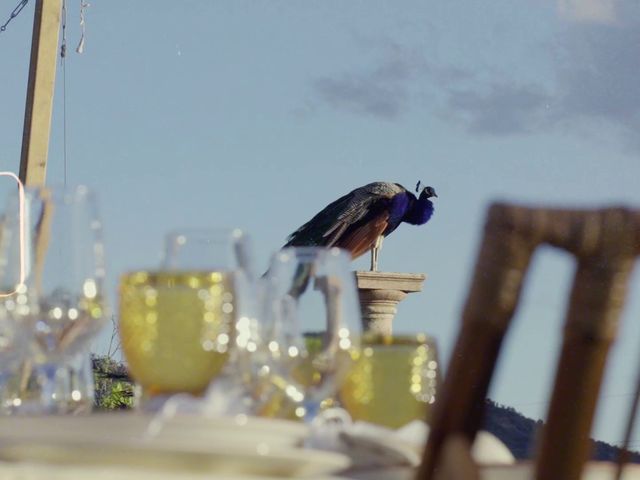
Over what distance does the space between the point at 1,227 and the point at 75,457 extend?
0.40 meters

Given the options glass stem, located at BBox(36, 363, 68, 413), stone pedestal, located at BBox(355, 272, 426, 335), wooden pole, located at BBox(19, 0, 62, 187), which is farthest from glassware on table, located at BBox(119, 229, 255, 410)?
stone pedestal, located at BBox(355, 272, 426, 335)

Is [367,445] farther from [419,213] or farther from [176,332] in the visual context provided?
[419,213]

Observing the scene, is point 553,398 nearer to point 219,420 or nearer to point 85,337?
point 219,420

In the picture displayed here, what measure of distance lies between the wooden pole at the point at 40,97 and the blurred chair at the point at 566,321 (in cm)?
568

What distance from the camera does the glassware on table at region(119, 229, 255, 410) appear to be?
1151 mm

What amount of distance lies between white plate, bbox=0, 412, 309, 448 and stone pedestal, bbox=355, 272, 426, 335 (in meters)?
12.3

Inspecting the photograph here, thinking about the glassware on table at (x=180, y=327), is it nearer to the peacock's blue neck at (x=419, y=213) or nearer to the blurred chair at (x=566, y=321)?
the blurred chair at (x=566, y=321)


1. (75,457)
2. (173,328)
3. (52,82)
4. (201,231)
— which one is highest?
(52,82)

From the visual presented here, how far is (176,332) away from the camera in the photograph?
1.15m

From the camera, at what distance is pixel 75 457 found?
97 cm

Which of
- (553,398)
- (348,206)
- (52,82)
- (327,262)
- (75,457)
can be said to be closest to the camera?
(553,398)

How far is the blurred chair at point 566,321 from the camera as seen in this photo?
786mm

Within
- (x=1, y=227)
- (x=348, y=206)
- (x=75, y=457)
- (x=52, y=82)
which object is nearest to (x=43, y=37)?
(x=52, y=82)

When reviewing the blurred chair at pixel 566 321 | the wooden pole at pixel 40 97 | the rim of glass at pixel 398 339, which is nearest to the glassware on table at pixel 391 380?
the rim of glass at pixel 398 339
